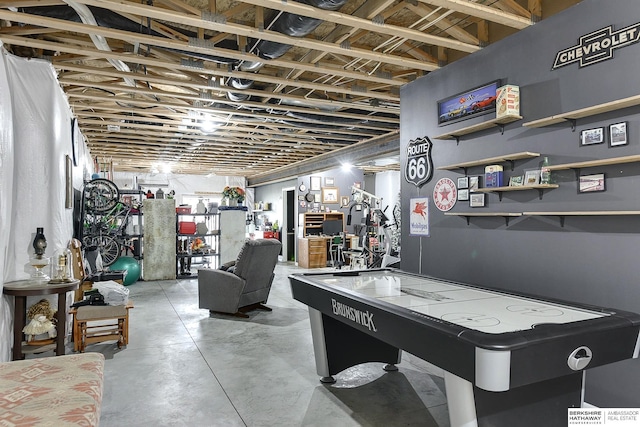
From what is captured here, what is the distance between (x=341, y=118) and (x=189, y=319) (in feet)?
12.9

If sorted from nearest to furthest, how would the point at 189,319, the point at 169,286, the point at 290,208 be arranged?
the point at 189,319 → the point at 169,286 → the point at 290,208

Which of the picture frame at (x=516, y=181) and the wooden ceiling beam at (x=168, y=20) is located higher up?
the wooden ceiling beam at (x=168, y=20)

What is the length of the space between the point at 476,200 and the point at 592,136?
1092mm

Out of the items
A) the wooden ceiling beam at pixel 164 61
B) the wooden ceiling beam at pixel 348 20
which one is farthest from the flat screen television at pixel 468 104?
the wooden ceiling beam at pixel 164 61

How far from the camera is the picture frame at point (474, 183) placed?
A: 3.59 m

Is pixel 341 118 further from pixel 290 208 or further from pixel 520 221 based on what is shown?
pixel 290 208

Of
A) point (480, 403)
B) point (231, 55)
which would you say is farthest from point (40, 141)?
point (480, 403)

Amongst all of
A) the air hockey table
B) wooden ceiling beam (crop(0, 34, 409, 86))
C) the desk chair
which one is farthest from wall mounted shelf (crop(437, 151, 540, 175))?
the desk chair

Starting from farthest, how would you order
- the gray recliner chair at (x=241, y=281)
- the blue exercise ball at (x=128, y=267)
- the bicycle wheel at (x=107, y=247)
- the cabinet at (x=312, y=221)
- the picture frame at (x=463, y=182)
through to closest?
the cabinet at (x=312, y=221)
the blue exercise ball at (x=128, y=267)
the bicycle wheel at (x=107, y=247)
the gray recliner chair at (x=241, y=281)
the picture frame at (x=463, y=182)

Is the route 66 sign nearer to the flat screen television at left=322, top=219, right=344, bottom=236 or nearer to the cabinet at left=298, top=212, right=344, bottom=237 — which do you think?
the flat screen television at left=322, top=219, right=344, bottom=236

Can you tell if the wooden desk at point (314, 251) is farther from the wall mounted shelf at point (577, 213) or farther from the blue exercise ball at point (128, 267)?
the wall mounted shelf at point (577, 213)

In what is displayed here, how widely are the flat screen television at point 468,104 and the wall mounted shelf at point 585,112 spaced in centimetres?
49

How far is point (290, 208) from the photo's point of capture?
12789 millimetres

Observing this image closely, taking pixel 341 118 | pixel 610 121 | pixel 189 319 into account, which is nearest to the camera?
pixel 610 121
